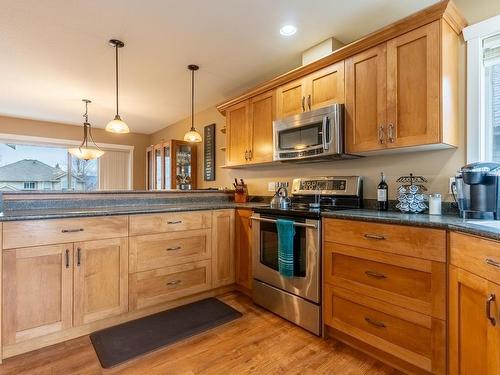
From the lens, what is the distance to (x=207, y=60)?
2.90m

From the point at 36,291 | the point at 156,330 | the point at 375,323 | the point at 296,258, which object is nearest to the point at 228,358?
the point at 156,330

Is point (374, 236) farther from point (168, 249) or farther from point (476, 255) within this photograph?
point (168, 249)

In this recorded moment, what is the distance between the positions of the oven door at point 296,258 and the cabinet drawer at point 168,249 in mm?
542

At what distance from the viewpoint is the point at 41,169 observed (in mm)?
5395

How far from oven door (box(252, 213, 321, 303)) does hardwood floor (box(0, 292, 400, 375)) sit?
344 millimetres

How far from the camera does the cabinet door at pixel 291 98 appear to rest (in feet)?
8.13

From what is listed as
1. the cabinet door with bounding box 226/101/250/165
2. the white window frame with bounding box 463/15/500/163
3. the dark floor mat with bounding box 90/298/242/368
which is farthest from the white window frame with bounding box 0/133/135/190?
the white window frame with bounding box 463/15/500/163

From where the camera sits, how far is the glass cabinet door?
4805mm

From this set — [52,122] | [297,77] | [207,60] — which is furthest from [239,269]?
[52,122]

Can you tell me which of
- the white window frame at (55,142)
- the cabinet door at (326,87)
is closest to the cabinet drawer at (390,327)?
the cabinet door at (326,87)

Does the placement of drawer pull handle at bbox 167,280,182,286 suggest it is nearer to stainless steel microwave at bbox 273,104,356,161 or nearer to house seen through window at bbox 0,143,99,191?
stainless steel microwave at bbox 273,104,356,161

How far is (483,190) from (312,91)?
4.76 feet

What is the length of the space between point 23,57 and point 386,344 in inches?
163

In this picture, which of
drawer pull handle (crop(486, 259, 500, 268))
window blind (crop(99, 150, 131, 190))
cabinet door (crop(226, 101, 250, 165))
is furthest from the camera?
window blind (crop(99, 150, 131, 190))
